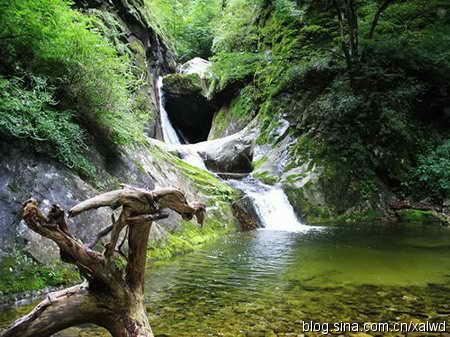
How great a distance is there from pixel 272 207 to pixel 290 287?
6960 millimetres

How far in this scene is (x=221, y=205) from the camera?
1073cm

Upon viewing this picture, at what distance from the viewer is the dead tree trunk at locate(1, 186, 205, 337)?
2.67m

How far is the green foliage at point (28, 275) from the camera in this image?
432 centimetres

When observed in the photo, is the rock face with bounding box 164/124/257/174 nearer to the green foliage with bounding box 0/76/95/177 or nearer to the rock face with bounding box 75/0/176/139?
the rock face with bounding box 75/0/176/139

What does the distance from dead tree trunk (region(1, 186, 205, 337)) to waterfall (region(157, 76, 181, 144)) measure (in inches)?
693

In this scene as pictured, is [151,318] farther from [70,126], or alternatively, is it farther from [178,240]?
[178,240]

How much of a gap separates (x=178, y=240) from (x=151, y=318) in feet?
11.9

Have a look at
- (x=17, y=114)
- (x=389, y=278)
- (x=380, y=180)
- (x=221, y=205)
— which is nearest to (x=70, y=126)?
(x=17, y=114)

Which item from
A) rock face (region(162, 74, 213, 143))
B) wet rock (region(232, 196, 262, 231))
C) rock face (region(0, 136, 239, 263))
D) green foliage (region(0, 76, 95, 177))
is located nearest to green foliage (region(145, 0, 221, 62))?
rock face (region(162, 74, 213, 143))

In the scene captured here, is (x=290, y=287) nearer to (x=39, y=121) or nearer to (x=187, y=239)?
(x=187, y=239)

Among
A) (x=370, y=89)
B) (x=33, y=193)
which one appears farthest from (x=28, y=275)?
(x=370, y=89)

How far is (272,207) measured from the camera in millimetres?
12102

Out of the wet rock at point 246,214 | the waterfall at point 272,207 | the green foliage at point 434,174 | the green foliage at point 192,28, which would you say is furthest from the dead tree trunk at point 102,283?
the green foliage at point 192,28

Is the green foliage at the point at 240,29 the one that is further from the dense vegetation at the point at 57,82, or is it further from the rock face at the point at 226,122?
the dense vegetation at the point at 57,82
